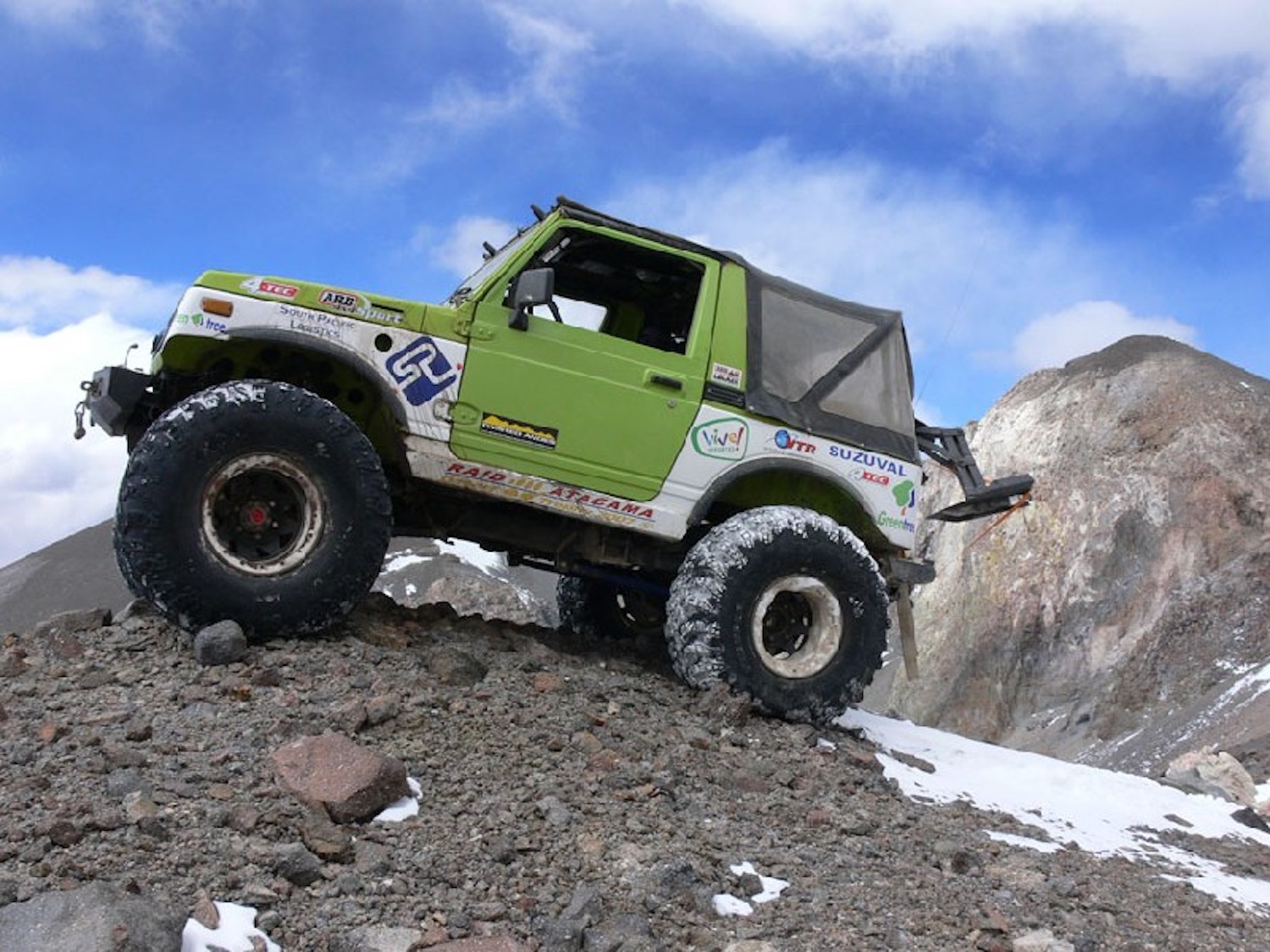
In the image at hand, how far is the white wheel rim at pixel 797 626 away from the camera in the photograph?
7.04m

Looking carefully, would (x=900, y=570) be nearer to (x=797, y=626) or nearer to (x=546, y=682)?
(x=797, y=626)

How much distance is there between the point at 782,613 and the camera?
7.48 meters

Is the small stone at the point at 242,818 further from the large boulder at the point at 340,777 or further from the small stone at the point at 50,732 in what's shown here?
the small stone at the point at 50,732

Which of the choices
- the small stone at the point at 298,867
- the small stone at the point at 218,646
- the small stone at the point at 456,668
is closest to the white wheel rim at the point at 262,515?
the small stone at the point at 218,646

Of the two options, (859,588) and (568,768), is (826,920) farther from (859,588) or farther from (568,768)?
(859,588)

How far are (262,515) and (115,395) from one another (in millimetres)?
1058

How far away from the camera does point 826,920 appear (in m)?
4.30

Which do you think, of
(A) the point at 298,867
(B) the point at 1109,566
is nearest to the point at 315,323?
(A) the point at 298,867

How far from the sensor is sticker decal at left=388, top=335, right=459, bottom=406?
6422 millimetres

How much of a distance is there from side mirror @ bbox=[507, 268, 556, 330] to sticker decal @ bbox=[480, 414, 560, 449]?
0.52 meters

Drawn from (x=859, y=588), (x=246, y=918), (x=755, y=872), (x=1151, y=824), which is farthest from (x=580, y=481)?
(x=1151, y=824)

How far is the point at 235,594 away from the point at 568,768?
1934 millimetres

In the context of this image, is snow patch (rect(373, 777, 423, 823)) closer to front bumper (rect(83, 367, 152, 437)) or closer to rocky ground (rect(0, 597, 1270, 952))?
rocky ground (rect(0, 597, 1270, 952))

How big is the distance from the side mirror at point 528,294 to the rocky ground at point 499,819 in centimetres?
183
